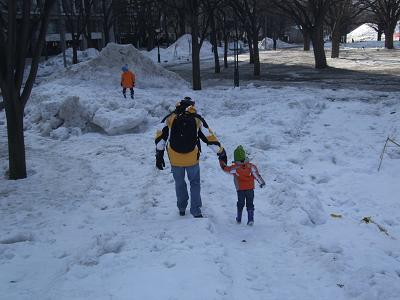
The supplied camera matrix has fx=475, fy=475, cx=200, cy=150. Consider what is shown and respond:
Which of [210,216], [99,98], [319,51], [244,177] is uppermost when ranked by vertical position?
[319,51]

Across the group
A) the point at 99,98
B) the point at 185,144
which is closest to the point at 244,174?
the point at 185,144

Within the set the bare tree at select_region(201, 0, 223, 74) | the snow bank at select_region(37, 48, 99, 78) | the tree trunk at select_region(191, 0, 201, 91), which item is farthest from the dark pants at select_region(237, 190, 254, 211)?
the snow bank at select_region(37, 48, 99, 78)

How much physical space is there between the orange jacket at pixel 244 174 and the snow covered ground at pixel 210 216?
0.57 meters

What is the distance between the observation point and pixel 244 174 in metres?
6.23

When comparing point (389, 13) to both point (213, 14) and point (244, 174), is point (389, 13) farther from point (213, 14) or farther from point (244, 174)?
point (244, 174)

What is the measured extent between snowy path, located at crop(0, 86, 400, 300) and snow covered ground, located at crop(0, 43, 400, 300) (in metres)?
0.02

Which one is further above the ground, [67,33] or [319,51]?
[67,33]

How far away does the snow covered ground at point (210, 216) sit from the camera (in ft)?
15.6

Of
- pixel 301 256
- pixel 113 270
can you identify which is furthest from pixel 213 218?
pixel 113 270

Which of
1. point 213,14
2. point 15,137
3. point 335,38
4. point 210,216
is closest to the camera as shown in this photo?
point 210,216

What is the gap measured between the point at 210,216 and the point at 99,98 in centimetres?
911

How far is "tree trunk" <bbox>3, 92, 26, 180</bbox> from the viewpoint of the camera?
849 centimetres

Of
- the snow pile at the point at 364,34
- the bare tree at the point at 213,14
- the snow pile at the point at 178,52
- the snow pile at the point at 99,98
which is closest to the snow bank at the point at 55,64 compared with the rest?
the snow pile at the point at 178,52

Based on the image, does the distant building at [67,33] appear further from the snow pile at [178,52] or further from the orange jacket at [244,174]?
the orange jacket at [244,174]
